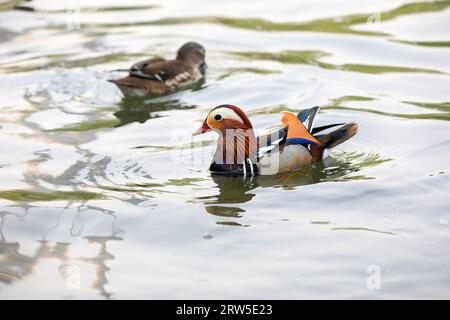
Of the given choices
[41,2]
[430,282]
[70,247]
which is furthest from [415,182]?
[41,2]

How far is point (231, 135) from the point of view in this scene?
8555 millimetres

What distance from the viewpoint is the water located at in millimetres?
6410

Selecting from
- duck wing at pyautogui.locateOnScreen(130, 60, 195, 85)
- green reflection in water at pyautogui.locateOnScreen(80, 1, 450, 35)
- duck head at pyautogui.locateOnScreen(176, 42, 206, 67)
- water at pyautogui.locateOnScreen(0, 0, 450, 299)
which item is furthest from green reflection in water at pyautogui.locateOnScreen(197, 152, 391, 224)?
green reflection in water at pyautogui.locateOnScreen(80, 1, 450, 35)

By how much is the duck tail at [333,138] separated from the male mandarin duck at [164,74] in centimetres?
344

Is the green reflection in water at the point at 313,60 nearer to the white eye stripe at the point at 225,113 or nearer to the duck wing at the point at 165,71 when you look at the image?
the duck wing at the point at 165,71

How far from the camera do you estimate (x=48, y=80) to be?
12.0m

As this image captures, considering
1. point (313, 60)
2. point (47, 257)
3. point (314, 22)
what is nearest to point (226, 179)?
point (47, 257)

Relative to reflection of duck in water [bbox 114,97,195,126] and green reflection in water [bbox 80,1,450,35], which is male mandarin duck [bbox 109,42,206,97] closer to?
reflection of duck in water [bbox 114,97,195,126]

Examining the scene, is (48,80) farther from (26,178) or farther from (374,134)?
(374,134)

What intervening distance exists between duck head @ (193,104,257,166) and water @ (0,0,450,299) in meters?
0.26

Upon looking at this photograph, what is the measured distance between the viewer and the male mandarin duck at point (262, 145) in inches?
329

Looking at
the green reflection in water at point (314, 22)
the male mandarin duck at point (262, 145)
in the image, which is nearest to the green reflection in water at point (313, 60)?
Result: the green reflection in water at point (314, 22)

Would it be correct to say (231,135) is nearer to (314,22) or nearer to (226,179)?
(226,179)

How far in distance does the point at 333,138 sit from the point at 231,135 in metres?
1.01
